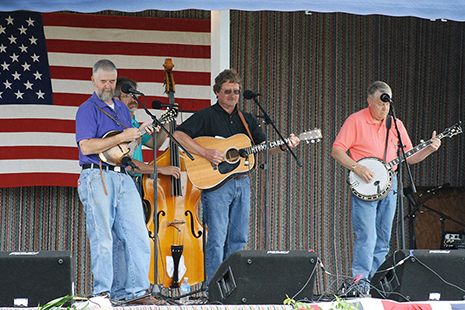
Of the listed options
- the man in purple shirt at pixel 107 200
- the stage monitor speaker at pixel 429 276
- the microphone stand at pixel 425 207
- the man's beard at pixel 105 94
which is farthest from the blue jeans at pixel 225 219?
the microphone stand at pixel 425 207

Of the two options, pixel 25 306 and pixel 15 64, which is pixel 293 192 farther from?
pixel 25 306

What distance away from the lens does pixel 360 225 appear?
5.24 meters

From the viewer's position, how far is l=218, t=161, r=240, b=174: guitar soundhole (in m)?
5.24

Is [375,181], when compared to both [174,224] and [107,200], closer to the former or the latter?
[174,224]

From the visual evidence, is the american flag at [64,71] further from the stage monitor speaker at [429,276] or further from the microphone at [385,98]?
the stage monitor speaker at [429,276]

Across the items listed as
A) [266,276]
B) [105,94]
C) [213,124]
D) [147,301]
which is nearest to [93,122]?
[105,94]

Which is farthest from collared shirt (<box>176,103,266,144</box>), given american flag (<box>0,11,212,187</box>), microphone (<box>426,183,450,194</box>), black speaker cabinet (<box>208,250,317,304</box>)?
microphone (<box>426,183,450,194</box>)

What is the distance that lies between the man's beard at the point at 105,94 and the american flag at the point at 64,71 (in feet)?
6.34

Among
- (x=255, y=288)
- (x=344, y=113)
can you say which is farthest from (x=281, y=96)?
(x=255, y=288)

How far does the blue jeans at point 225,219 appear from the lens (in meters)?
5.14

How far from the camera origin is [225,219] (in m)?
5.18

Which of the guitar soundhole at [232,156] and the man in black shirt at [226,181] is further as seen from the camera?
the guitar soundhole at [232,156]

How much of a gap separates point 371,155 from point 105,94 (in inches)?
89.8

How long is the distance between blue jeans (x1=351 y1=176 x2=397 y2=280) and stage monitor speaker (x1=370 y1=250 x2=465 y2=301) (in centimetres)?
120
